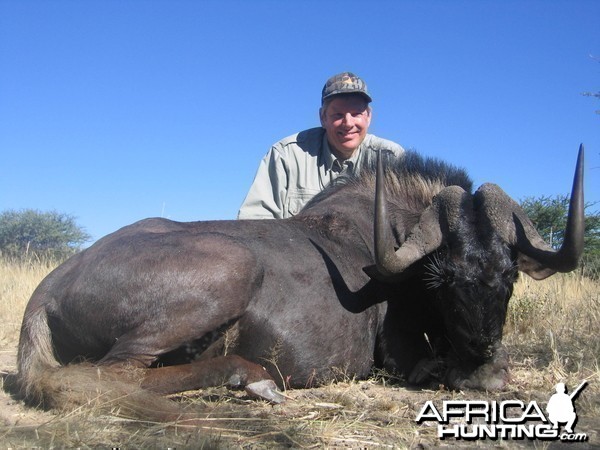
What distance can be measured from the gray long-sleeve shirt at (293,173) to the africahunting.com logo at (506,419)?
3.58 m

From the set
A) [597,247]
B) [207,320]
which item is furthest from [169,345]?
[597,247]

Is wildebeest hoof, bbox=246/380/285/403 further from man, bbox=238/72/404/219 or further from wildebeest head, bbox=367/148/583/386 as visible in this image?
man, bbox=238/72/404/219

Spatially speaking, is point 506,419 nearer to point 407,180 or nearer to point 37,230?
point 407,180

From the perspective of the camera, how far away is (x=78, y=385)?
3.17 m

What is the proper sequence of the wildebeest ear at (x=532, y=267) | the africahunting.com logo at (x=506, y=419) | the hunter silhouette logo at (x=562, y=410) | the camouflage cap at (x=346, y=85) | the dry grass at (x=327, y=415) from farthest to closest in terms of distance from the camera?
the camouflage cap at (x=346, y=85) < the wildebeest ear at (x=532, y=267) < the hunter silhouette logo at (x=562, y=410) < the africahunting.com logo at (x=506, y=419) < the dry grass at (x=327, y=415)

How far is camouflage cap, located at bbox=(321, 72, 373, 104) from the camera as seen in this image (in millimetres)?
6308

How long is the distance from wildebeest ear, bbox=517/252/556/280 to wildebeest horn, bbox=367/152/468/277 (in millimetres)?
449

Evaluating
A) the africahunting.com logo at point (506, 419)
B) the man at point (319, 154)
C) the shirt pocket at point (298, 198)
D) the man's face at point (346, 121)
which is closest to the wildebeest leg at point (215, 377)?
the africahunting.com logo at point (506, 419)

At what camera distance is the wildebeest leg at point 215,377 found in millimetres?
3361

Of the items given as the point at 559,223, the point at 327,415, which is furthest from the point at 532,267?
the point at 559,223

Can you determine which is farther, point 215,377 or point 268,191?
point 268,191

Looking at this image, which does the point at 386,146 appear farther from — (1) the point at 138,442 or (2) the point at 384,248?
(1) the point at 138,442

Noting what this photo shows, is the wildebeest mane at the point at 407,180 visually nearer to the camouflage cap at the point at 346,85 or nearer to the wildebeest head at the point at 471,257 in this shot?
the wildebeest head at the point at 471,257

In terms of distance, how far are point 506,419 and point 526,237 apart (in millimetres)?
1218
